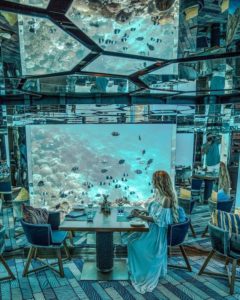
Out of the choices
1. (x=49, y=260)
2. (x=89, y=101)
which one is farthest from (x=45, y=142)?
(x=49, y=260)

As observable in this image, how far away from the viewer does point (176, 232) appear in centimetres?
378

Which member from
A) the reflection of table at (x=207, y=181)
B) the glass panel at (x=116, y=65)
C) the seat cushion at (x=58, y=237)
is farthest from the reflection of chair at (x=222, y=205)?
the glass panel at (x=116, y=65)

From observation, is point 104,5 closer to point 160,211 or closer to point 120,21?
point 120,21

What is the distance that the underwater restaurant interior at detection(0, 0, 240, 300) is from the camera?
7.27ft

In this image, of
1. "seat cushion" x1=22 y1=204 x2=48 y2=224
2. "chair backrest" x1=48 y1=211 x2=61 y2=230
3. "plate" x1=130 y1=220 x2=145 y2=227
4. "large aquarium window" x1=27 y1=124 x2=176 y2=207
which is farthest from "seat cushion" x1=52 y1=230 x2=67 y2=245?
"plate" x1=130 y1=220 x2=145 y2=227

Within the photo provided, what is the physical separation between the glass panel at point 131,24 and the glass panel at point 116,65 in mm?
304

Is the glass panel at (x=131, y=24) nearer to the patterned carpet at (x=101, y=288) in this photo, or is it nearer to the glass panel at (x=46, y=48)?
the glass panel at (x=46, y=48)

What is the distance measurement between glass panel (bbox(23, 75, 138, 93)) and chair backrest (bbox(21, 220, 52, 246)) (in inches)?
89.4

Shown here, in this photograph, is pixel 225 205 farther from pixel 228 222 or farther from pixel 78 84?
pixel 78 84

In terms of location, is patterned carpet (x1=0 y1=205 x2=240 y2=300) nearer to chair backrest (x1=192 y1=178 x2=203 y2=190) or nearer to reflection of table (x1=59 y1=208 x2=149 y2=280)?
reflection of table (x1=59 y1=208 x2=149 y2=280)

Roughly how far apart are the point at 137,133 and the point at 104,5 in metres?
3.61

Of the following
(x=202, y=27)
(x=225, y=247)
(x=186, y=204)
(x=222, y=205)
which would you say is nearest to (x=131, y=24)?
(x=202, y=27)

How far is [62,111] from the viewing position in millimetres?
5027

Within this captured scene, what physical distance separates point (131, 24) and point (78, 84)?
226 cm
